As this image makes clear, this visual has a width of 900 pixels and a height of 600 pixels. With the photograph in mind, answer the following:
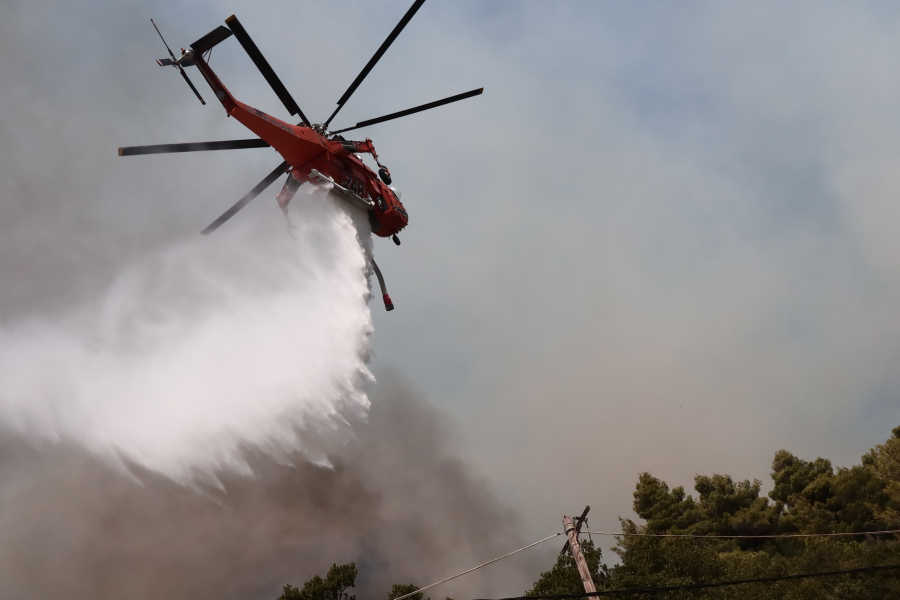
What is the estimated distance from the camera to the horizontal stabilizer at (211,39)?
17953 millimetres

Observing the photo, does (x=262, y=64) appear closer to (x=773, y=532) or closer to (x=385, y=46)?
(x=385, y=46)

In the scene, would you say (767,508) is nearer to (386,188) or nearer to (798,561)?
(798,561)

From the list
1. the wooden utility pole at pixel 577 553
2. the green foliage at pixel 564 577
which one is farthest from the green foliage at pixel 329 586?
the wooden utility pole at pixel 577 553

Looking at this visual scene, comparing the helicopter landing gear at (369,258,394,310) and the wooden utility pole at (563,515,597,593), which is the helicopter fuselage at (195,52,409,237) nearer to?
the helicopter landing gear at (369,258,394,310)

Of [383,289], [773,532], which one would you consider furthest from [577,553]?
[773,532]

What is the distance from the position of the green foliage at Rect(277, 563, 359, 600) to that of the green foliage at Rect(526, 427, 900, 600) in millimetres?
8347

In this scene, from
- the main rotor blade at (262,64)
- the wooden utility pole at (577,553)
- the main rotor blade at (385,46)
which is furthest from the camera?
the main rotor blade at (385,46)

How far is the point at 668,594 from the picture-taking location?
26.1 meters

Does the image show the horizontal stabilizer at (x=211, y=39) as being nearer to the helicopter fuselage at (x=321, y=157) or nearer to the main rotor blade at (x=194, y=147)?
the helicopter fuselage at (x=321, y=157)

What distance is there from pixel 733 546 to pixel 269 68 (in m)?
32.7

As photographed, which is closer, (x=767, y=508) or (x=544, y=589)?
(x=544, y=589)

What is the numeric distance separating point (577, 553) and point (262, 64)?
1417cm

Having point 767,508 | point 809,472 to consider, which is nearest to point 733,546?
point 767,508

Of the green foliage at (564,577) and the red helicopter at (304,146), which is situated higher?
the red helicopter at (304,146)
